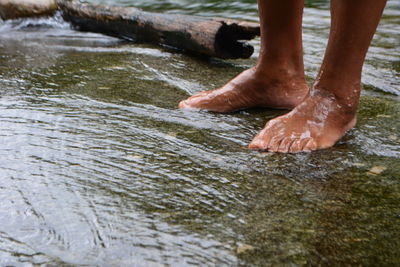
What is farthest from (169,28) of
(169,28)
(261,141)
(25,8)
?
(25,8)

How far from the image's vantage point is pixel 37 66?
11.4ft

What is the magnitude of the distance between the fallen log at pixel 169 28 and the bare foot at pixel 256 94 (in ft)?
A: 2.89

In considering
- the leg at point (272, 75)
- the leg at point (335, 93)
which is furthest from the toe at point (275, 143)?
the leg at point (272, 75)

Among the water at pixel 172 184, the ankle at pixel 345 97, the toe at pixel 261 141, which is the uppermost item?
the ankle at pixel 345 97

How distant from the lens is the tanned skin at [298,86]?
2.03 meters

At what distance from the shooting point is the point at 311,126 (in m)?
2.12

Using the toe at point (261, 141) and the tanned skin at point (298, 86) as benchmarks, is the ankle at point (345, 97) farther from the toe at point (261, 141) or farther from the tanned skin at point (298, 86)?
the toe at point (261, 141)

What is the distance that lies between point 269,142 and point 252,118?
0.49 meters

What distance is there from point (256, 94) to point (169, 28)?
1.75 m

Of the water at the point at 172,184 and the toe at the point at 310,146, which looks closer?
the water at the point at 172,184

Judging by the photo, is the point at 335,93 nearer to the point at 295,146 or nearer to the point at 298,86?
the point at 295,146

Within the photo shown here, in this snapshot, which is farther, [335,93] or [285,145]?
[335,93]

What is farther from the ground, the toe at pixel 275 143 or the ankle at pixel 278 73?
the ankle at pixel 278 73

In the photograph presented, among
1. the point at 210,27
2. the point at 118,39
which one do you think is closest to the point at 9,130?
the point at 210,27
